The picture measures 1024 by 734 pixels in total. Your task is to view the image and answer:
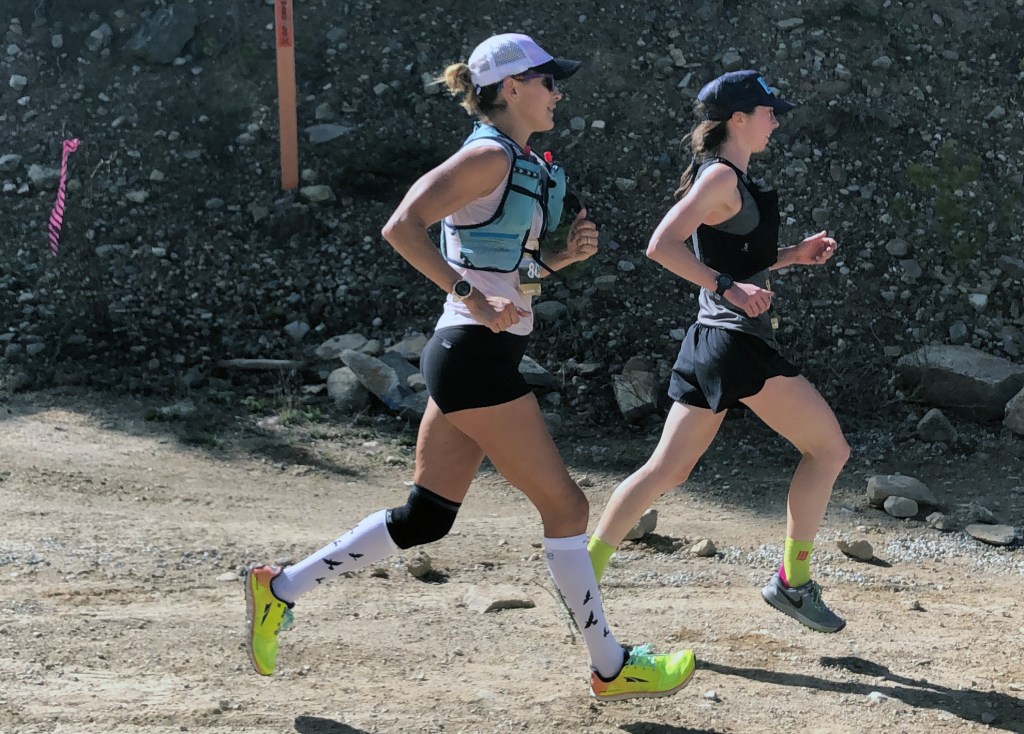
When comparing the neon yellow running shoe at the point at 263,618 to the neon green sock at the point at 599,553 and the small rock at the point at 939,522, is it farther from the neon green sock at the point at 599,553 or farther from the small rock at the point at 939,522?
the small rock at the point at 939,522

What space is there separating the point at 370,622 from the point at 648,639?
1.06 metres

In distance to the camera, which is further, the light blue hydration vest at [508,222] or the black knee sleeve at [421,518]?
the black knee sleeve at [421,518]

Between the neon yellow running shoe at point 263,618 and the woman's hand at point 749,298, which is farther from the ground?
the woman's hand at point 749,298

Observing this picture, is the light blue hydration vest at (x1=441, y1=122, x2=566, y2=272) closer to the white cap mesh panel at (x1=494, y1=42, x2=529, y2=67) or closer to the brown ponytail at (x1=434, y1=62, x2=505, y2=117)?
the brown ponytail at (x1=434, y1=62, x2=505, y2=117)

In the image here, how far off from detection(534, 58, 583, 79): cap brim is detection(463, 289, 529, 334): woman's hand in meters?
0.73

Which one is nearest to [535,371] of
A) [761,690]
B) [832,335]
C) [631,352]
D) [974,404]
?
[631,352]

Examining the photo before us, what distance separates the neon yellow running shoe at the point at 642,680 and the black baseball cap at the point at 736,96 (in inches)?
74.4

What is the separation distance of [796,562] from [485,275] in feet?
5.76

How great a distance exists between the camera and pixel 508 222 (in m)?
3.42

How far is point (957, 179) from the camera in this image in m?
9.38

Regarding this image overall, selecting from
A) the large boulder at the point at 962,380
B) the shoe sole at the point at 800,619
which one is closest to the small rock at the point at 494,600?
the shoe sole at the point at 800,619

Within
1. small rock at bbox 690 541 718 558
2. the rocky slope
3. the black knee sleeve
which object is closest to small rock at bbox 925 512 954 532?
small rock at bbox 690 541 718 558

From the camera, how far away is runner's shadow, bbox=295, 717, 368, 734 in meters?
3.51

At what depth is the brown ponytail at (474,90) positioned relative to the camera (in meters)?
3.49
